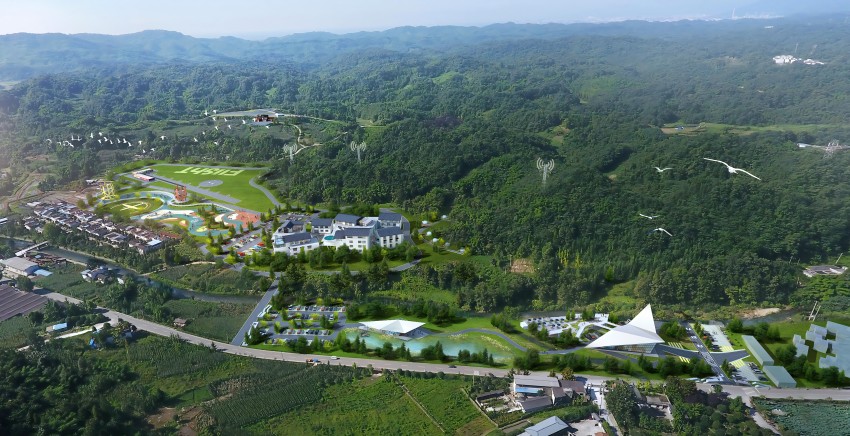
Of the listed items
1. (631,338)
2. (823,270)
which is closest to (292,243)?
(631,338)

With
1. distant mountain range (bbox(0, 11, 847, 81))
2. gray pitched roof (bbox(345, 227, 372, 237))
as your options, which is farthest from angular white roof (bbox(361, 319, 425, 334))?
distant mountain range (bbox(0, 11, 847, 81))

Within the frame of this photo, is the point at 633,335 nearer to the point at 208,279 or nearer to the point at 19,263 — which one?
the point at 208,279

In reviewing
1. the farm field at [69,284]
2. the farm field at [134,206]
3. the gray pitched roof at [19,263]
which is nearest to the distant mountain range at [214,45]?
the farm field at [134,206]

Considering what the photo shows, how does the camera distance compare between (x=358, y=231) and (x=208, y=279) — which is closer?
(x=208, y=279)

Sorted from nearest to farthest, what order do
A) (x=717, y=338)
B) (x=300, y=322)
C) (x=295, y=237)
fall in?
(x=717, y=338), (x=300, y=322), (x=295, y=237)

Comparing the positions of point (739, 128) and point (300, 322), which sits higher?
point (739, 128)

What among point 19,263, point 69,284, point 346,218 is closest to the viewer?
point 69,284
